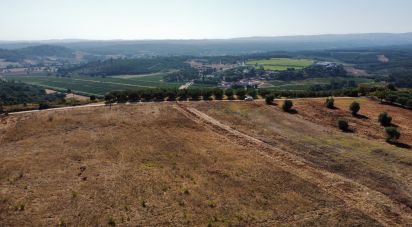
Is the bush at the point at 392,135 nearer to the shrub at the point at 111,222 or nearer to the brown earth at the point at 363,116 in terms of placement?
the brown earth at the point at 363,116

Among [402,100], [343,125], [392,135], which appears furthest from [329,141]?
[402,100]

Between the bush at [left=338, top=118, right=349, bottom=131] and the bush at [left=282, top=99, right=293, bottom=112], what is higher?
the bush at [left=282, top=99, right=293, bottom=112]

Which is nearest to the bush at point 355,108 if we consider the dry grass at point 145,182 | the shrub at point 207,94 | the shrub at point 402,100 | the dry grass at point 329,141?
the dry grass at point 329,141

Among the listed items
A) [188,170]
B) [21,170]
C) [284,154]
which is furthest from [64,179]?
[284,154]

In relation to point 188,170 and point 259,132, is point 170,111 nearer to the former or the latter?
point 259,132

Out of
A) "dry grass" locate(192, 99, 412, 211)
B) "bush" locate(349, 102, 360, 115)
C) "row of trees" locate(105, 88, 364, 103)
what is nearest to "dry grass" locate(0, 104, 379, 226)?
"dry grass" locate(192, 99, 412, 211)

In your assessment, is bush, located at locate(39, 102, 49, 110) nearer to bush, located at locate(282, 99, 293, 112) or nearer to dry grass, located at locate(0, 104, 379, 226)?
dry grass, located at locate(0, 104, 379, 226)
